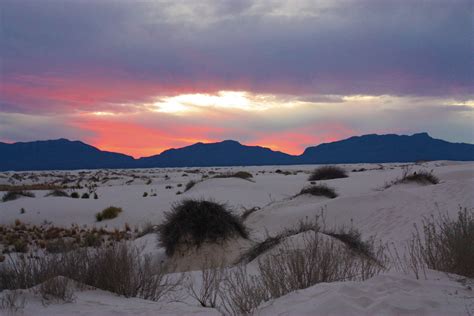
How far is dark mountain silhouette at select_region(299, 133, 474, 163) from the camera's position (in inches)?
5399

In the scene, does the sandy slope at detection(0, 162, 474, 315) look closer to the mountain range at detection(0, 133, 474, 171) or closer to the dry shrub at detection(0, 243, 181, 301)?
the dry shrub at detection(0, 243, 181, 301)

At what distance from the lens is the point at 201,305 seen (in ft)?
22.2

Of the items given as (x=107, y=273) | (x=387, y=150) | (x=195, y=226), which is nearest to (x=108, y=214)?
(x=195, y=226)

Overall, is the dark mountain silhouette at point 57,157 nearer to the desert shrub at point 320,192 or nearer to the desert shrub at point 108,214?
the desert shrub at point 108,214

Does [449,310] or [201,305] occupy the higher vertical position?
[449,310]

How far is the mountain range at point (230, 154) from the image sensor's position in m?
138

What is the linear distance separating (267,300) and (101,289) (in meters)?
2.80

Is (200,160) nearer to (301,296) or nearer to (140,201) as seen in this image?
(140,201)

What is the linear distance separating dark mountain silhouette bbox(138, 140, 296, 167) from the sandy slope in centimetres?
11611

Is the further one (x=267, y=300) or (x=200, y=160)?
(x=200, y=160)

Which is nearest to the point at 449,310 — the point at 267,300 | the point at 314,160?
the point at 267,300

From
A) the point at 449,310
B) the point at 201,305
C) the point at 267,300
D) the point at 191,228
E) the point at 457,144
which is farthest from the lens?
the point at 457,144

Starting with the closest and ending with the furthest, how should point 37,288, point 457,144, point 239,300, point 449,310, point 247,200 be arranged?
point 449,310, point 239,300, point 37,288, point 247,200, point 457,144

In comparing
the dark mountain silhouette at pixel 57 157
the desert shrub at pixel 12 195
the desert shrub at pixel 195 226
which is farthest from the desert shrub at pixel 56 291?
the dark mountain silhouette at pixel 57 157
